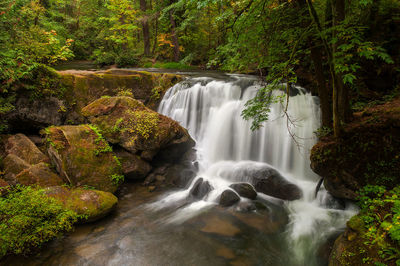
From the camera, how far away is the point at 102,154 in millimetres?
6066

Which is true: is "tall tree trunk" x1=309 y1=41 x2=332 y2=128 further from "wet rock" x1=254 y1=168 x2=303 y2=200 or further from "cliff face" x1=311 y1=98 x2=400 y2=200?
"wet rock" x1=254 y1=168 x2=303 y2=200

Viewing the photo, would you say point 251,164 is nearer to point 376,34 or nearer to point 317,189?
point 317,189

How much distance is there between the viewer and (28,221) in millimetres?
3633

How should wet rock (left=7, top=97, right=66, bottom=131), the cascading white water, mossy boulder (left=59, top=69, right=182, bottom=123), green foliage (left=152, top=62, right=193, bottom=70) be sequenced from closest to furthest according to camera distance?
the cascading white water → wet rock (left=7, top=97, right=66, bottom=131) → mossy boulder (left=59, top=69, right=182, bottom=123) → green foliage (left=152, top=62, right=193, bottom=70)

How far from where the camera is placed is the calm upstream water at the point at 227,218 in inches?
159

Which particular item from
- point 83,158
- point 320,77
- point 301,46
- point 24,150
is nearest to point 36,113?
point 24,150

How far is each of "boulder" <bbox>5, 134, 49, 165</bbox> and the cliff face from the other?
7.25m

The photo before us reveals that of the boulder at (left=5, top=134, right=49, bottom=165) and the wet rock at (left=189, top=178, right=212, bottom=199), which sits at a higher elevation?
the boulder at (left=5, top=134, right=49, bottom=165)

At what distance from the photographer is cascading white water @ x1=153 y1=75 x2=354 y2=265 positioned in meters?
5.00

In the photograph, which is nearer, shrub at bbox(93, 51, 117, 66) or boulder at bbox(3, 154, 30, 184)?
boulder at bbox(3, 154, 30, 184)

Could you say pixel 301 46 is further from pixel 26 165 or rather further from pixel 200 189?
pixel 26 165

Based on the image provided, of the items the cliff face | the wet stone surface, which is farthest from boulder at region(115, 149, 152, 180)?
the cliff face

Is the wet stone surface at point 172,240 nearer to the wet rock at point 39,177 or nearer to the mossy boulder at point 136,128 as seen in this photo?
the wet rock at point 39,177

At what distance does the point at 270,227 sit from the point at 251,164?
94.6 inches
